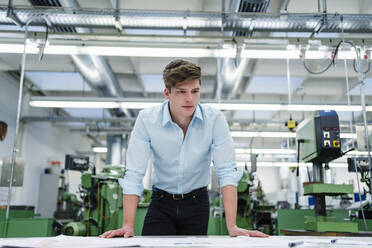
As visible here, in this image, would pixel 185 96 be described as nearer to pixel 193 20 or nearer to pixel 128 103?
pixel 193 20

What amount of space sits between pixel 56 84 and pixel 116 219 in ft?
16.0

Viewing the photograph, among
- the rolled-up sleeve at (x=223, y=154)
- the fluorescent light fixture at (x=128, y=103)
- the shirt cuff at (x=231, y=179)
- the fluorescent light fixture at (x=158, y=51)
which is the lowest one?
the shirt cuff at (x=231, y=179)

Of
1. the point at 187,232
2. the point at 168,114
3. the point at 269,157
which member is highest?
the point at 269,157

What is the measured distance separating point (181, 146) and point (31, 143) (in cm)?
888

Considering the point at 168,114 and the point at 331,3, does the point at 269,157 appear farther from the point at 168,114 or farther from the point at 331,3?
the point at 168,114

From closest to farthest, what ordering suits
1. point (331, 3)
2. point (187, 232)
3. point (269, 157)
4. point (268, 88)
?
point (187, 232)
point (331, 3)
point (268, 88)
point (269, 157)

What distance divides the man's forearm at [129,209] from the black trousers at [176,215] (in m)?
0.15

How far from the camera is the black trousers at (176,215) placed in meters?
1.58

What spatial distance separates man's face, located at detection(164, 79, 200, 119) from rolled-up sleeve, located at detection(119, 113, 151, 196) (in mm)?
195

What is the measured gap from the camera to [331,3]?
5262 millimetres

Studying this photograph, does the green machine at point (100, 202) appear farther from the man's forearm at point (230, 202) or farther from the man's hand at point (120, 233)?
the man's hand at point (120, 233)

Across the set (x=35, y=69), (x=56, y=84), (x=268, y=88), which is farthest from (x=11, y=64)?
(x=268, y=88)

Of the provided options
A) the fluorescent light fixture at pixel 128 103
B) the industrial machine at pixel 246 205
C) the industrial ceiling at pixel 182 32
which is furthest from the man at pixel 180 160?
the fluorescent light fixture at pixel 128 103

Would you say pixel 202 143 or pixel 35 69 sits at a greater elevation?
pixel 35 69
